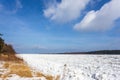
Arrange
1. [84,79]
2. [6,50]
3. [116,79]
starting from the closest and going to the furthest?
1. [116,79]
2. [84,79]
3. [6,50]

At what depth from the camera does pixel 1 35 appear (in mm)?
51469

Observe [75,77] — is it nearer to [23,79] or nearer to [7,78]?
[23,79]

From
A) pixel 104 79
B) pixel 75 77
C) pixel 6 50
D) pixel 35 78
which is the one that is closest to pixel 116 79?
pixel 104 79

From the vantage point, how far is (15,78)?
13977mm

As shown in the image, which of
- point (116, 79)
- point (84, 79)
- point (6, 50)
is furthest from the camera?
point (6, 50)

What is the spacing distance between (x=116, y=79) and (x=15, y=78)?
5532 millimetres

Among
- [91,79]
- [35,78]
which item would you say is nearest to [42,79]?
[35,78]

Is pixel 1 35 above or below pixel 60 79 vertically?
above

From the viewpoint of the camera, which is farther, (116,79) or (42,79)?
(42,79)

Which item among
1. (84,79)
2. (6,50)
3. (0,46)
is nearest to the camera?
(84,79)

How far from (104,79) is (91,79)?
1152mm

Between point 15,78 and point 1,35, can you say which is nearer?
point 15,78

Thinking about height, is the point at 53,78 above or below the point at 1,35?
below

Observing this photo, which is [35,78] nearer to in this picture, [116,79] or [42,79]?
[42,79]
